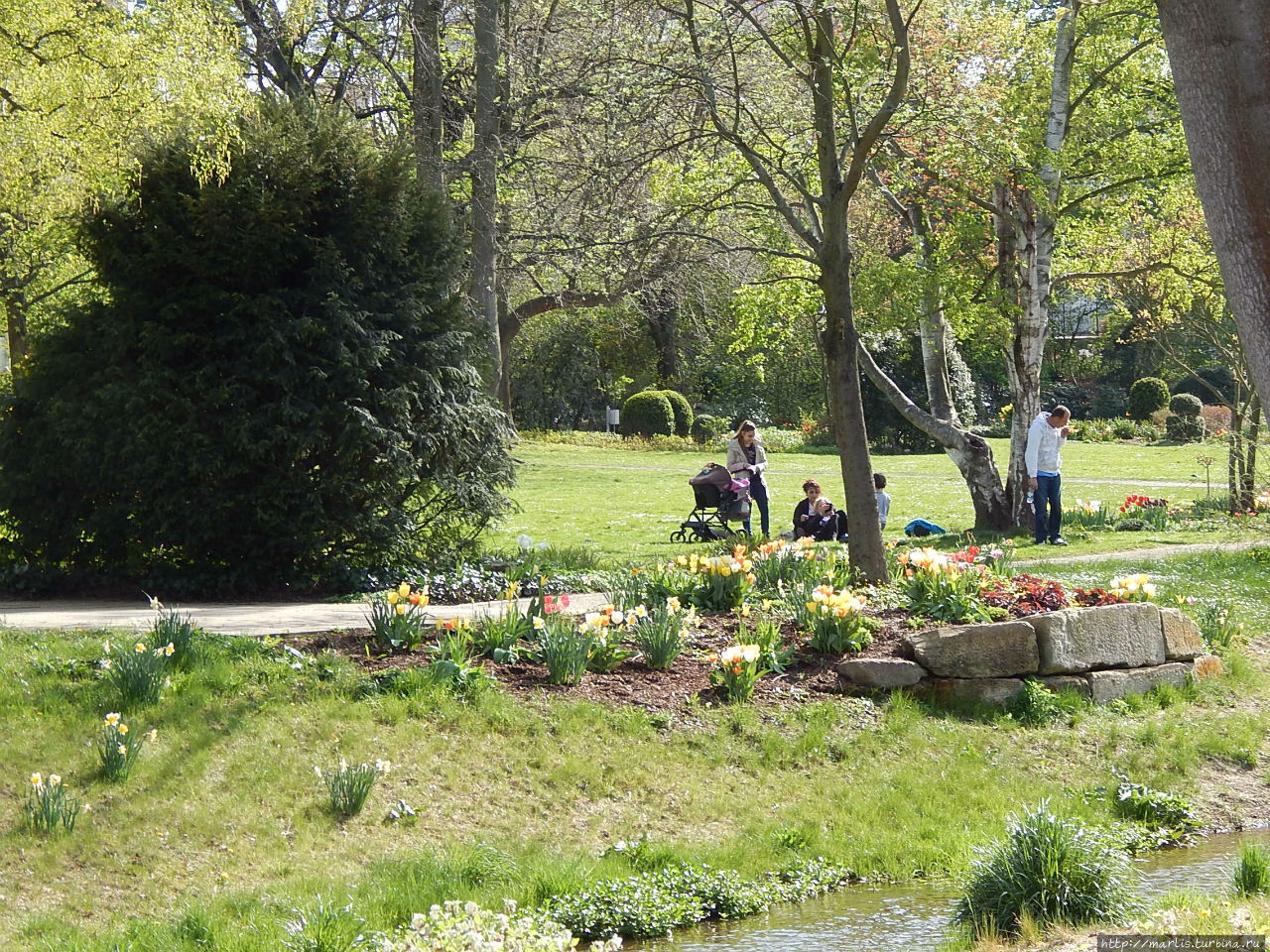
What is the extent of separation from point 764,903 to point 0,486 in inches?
286

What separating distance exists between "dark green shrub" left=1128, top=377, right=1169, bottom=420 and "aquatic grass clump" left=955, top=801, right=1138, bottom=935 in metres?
35.7

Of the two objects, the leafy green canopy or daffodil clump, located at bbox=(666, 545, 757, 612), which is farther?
the leafy green canopy

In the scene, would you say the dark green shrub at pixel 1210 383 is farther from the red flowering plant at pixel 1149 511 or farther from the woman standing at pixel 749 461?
the woman standing at pixel 749 461

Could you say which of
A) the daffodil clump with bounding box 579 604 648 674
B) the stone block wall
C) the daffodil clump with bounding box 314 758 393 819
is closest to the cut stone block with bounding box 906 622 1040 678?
the stone block wall

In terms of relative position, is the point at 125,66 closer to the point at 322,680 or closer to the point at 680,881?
the point at 322,680

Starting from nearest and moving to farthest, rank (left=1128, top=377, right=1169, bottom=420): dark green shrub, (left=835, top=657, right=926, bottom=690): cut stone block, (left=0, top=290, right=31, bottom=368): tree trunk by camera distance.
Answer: (left=835, top=657, right=926, bottom=690): cut stone block < (left=0, top=290, right=31, bottom=368): tree trunk < (left=1128, top=377, right=1169, bottom=420): dark green shrub

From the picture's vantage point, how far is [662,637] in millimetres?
7906

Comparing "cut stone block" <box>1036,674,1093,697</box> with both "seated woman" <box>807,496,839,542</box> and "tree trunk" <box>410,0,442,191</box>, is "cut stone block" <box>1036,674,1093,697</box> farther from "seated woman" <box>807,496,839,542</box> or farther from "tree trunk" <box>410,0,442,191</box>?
"tree trunk" <box>410,0,442,191</box>

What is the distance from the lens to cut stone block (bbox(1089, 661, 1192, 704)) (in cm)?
A: 859

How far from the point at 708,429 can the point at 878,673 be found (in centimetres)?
2811

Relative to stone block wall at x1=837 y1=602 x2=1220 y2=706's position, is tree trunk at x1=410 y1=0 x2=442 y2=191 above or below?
above

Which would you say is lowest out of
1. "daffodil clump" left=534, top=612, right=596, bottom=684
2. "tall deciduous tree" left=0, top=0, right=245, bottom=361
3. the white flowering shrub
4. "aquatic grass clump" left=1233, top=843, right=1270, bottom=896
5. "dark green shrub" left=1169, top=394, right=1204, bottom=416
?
"aquatic grass clump" left=1233, top=843, right=1270, bottom=896

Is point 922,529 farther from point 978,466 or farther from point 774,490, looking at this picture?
point 774,490

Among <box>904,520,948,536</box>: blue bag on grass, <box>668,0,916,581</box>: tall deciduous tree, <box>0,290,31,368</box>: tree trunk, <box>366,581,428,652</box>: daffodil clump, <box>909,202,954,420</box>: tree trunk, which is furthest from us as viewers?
<box>909,202,954,420</box>: tree trunk
